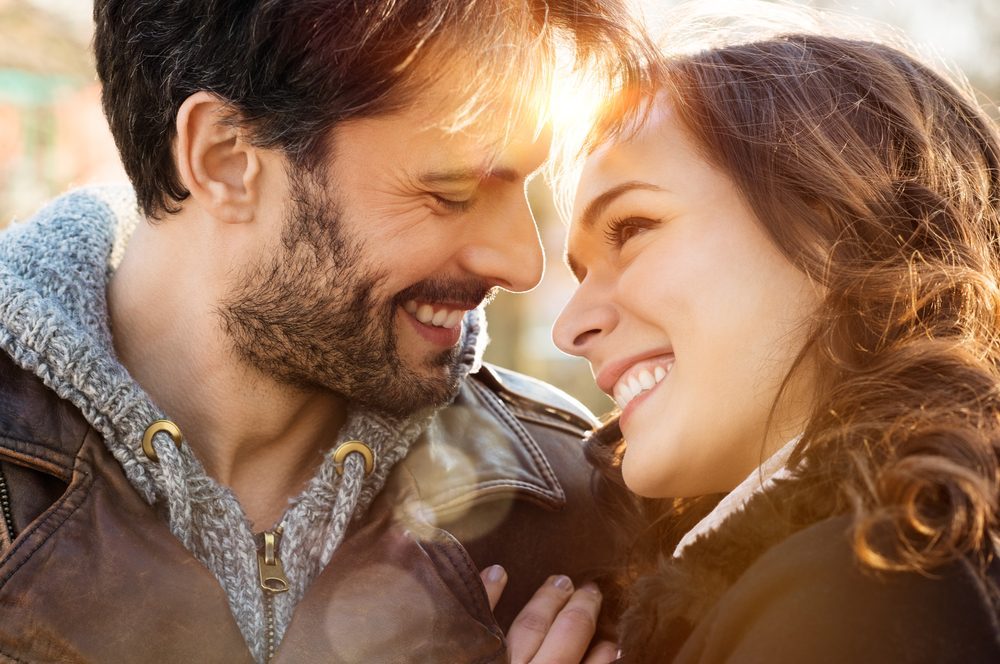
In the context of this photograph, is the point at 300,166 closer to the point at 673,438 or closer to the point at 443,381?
the point at 443,381

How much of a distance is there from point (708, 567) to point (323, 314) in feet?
3.65

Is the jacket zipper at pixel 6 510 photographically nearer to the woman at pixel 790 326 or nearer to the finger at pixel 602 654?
the woman at pixel 790 326

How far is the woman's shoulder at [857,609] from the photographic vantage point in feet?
4.79

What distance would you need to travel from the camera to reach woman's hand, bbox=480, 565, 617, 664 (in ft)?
7.47

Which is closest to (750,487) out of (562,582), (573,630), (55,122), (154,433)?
(573,630)

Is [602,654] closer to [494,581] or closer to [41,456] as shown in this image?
[494,581]

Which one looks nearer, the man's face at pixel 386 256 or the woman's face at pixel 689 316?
the woman's face at pixel 689 316

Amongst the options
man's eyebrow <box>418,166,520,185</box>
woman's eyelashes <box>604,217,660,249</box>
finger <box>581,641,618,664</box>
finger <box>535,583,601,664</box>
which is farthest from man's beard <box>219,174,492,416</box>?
finger <box>581,641,618,664</box>

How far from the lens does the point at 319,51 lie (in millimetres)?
2400

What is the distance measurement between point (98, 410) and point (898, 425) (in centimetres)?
156

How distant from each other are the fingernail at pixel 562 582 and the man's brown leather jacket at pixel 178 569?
11cm

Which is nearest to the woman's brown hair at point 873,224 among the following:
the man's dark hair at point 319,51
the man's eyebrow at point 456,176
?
the man's dark hair at point 319,51

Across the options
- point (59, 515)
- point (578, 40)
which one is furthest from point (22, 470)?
point (578, 40)

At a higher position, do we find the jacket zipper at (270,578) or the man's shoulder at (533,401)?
the man's shoulder at (533,401)
